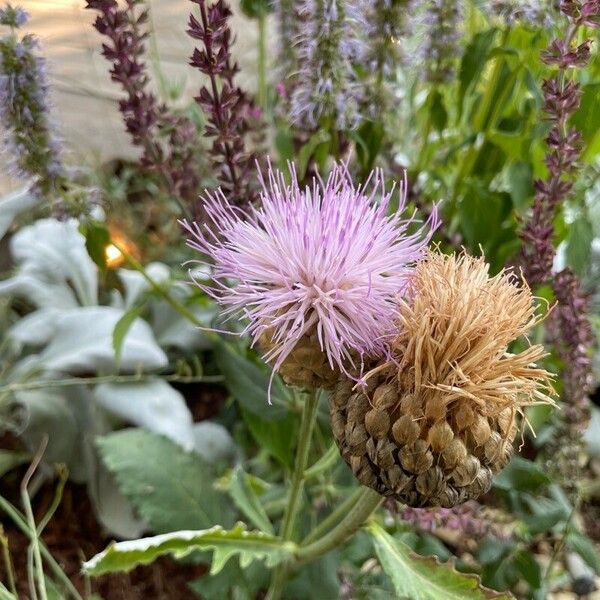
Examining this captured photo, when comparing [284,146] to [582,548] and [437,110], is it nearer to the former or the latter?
[437,110]

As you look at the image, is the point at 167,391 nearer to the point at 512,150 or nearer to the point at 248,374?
the point at 248,374

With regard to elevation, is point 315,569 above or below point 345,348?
below

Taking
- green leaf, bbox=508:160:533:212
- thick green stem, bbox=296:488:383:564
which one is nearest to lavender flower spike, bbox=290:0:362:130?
green leaf, bbox=508:160:533:212

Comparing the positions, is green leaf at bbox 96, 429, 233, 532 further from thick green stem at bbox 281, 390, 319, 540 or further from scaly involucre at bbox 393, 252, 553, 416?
scaly involucre at bbox 393, 252, 553, 416

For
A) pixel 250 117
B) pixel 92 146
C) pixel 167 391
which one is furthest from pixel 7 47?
pixel 92 146

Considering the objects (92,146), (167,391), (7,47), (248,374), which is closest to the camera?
(7,47)
